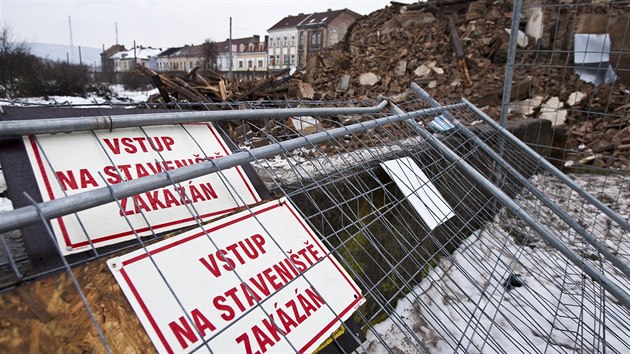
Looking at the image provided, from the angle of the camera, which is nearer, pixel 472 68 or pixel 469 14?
pixel 472 68

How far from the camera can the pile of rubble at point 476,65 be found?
8258mm

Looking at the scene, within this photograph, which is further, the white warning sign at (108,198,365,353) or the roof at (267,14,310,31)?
the roof at (267,14,310,31)

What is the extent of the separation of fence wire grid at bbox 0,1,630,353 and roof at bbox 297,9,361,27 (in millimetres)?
49044

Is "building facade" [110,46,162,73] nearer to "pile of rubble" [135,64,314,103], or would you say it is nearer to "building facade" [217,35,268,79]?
"building facade" [217,35,268,79]

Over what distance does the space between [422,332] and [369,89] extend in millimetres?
9506

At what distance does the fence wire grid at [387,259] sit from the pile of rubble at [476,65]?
3055 mm

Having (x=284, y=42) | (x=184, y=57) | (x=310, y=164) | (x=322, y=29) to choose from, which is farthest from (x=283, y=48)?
(x=310, y=164)

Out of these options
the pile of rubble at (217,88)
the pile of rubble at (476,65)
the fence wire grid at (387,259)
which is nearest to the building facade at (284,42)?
the pile of rubble at (476,65)

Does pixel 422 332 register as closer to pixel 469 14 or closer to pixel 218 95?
pixel 218 95

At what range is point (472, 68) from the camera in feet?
34.5

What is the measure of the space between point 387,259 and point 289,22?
60761mm

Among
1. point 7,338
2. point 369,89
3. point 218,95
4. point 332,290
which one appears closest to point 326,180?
point 332,290

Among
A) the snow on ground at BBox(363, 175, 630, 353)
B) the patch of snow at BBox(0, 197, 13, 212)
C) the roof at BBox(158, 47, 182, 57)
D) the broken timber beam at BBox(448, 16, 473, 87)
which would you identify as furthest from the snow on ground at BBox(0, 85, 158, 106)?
the roof at BBox(158, 47, 182, 57)

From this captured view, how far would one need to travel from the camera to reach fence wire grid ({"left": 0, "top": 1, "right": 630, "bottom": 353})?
1.09m
